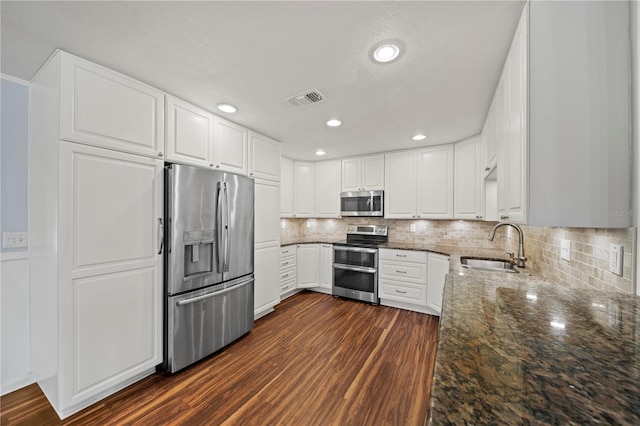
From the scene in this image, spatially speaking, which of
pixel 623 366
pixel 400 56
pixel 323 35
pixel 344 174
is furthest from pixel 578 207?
pixel 344 174

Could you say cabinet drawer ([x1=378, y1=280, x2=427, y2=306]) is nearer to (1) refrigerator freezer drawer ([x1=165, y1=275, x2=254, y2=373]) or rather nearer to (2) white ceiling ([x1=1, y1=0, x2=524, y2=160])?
(1) refrigerator freezer drawer ([x1=165, y1=275, x2=254, y2=373])

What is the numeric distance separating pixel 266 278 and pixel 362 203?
6.14ft

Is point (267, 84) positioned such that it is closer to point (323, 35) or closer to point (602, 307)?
point (323, 35)

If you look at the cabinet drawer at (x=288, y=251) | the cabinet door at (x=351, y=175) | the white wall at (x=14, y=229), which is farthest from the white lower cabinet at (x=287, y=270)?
the white wall at (x=14, y=229)

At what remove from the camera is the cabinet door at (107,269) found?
1.50 m

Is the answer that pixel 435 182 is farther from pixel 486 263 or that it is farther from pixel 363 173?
pixel 486 263

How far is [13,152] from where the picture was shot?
5.78 ft

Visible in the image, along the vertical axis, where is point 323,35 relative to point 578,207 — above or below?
above

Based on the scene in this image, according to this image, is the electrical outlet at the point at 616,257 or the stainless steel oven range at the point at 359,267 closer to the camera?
the electrical outlet at the point at 616,257

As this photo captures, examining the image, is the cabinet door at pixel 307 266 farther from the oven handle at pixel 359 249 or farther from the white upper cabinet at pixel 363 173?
the white upper cabinet at pixel 363 173

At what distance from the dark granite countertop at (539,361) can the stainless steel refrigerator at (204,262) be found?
1922 mm

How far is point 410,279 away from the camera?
329cm

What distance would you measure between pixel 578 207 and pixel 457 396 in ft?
3.36

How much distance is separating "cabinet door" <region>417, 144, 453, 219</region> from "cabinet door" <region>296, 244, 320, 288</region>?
1.77 m
